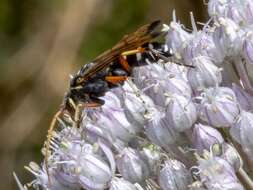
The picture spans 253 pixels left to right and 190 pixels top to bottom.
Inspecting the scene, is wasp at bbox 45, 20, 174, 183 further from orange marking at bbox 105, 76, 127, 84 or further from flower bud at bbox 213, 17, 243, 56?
flower bud at bbox 213, 17, 243, 56

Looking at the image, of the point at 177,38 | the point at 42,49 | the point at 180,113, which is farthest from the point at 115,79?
the point at 42,49

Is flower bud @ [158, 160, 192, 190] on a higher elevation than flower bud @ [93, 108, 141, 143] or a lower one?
lower

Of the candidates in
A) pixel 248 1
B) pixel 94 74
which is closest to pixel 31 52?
pixel 94 74

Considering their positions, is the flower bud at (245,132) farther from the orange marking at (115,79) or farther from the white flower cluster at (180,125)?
the orange marking at (115,79)

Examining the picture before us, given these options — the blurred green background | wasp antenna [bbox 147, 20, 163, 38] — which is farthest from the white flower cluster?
the blurred green background

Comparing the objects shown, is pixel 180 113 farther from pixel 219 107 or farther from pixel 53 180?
pixel 53 180
